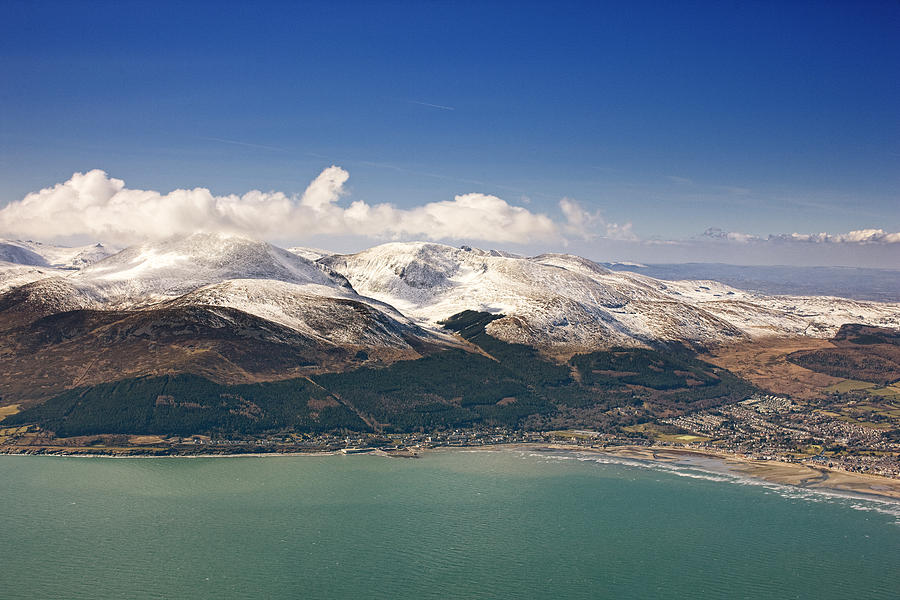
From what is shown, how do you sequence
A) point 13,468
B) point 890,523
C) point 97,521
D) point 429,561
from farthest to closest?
1. point 13,468
2. point 890,523
3. point 97,521
4. point 429,561

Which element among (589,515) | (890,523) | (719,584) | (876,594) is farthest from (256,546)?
(890,523)

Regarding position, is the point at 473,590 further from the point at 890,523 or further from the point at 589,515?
the point at 890,523

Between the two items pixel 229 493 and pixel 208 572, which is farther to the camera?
pixel 229 493

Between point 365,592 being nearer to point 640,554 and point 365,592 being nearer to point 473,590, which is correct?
point 473,590

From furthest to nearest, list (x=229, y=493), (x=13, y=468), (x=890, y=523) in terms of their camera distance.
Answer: (x=13, y=468), (x=229, y=493), (x=890, y=523)

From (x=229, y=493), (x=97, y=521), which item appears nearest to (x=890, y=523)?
(x=229, y=493)

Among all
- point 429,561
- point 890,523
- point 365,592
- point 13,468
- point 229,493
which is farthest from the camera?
point 13,468
